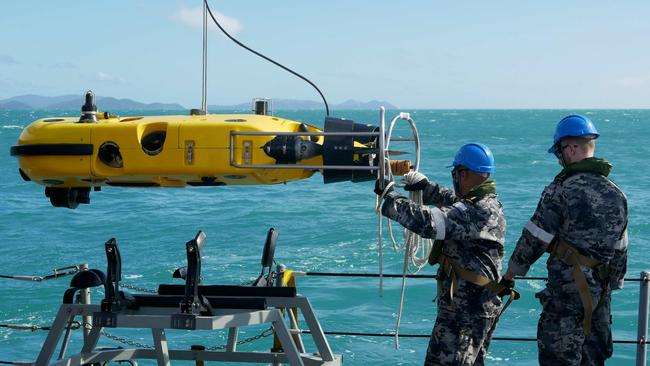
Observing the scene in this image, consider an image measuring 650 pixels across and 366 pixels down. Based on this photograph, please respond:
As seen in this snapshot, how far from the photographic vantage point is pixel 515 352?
14141mm

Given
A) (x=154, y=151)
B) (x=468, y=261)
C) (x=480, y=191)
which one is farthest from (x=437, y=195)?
(x=154, y=151)

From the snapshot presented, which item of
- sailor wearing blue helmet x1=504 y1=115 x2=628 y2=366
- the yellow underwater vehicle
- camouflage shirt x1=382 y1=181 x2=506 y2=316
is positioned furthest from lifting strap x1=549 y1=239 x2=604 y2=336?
the yellow underwater vehicle

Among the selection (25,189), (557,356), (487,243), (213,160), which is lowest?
(25,189)

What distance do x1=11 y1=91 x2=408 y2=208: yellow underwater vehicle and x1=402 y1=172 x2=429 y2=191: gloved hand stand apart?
0.68 ft

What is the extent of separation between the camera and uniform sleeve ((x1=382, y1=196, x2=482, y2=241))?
5.20 meters

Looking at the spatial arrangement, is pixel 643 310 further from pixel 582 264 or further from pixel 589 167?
pixel 589 167

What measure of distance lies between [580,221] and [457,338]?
977 millimetres

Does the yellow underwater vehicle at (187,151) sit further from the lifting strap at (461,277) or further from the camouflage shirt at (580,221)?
the camouflage shirt at (580,221)

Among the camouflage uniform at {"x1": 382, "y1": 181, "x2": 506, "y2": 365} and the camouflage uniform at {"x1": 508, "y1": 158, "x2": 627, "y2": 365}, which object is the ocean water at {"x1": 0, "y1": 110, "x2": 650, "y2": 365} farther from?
the camouflage uniform at {"x1": 508, "y1": 158, "x2": 627, "y2": 365}

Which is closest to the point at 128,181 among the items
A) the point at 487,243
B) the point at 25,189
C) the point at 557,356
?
the point at 487,243

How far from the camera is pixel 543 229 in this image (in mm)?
5055

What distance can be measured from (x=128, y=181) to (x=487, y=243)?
7.59ft

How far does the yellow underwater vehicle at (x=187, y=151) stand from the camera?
5598 millimetres

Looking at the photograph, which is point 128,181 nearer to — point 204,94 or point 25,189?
point 204,94
